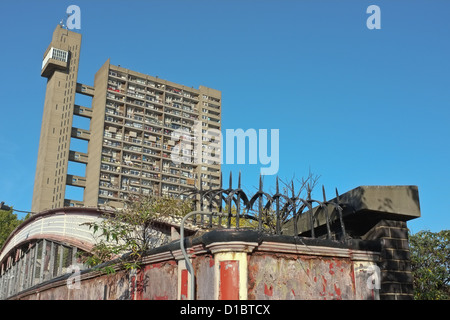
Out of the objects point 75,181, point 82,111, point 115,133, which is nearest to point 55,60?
point 82,111

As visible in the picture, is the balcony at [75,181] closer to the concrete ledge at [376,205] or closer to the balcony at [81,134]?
the balcony at [81,134]

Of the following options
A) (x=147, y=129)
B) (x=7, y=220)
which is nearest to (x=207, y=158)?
(x=147, y=129)

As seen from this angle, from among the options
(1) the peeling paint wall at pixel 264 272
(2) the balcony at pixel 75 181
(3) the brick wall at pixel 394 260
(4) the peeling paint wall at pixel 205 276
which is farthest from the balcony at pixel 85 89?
(3) the brick wall at pixel 394 260

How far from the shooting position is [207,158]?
4013 inches

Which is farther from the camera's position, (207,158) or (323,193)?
(207,158)

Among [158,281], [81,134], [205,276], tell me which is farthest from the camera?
[81,134]

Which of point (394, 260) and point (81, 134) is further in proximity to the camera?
point (81, 134)

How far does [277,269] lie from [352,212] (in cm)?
243

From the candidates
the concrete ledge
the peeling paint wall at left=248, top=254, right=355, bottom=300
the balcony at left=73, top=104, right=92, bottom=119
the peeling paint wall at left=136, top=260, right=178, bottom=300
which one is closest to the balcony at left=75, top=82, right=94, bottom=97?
the balcony at left=73, top=104, right=92, bottom=119

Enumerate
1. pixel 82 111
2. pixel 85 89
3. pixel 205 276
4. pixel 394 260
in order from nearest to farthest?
1. pixel 205 276
2. pixel 394 260
3. pixel 82 111
4. pixel 85 89

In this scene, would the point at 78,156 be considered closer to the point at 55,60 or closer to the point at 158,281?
the point at 55,60
